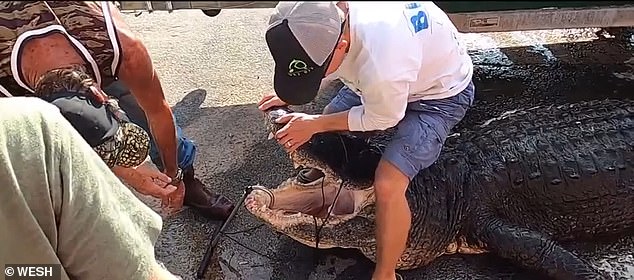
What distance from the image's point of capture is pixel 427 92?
5.97 ft

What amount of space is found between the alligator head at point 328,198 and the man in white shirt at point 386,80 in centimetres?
5

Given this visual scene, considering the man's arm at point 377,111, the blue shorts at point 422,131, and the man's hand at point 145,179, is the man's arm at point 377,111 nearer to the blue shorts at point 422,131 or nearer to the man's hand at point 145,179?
the blue shorts at point 422,131

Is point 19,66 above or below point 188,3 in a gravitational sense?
below

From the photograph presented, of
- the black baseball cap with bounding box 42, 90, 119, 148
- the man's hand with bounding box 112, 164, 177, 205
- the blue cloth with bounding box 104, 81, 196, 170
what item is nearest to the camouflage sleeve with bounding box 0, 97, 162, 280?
the black baseball cap with bounding box 42, 90, 119, 148

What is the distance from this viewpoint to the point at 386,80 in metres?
1.58

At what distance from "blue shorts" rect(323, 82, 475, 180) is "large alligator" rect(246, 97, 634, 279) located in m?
0.12

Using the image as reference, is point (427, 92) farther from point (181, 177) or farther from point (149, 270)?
point (149, 270)

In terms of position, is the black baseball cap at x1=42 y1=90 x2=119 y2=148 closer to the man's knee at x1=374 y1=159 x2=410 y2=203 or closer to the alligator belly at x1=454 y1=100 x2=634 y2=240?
the man's knee at x1=374 y1=159 x2=410 y2=203

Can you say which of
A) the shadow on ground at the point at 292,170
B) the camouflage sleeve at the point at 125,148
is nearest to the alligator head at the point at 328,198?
the shadow on ground at the point at 292,170

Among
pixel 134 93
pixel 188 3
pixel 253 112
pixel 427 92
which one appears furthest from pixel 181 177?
pixel 188 3

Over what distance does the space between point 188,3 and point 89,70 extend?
1043 millimetres

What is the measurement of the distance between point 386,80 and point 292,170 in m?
0.85

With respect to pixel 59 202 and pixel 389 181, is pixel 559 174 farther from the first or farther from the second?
pixel 59 202

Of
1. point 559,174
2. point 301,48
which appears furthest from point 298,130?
point 559,174
